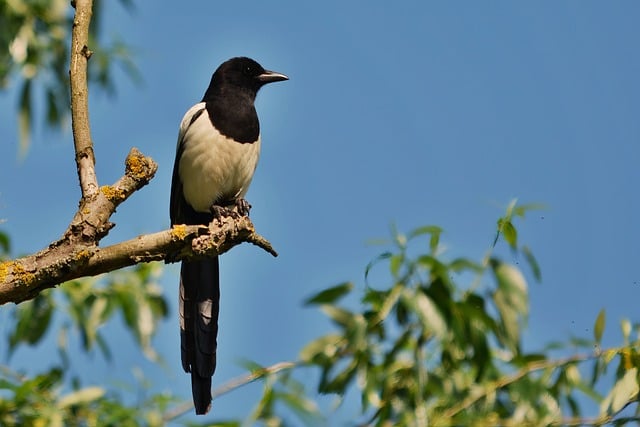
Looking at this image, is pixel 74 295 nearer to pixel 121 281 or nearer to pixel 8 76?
pixel 121 281

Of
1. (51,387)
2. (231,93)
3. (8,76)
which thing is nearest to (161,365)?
(51,387)

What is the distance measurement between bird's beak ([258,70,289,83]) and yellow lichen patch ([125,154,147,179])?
2059mm

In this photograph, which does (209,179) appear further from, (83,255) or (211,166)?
(83,255)

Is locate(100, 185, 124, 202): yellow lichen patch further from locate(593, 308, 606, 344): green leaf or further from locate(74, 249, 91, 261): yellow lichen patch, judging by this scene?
locate(593, 308, 606, 344): green leaf

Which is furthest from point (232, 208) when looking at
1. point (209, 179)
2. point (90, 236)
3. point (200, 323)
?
point (90, 236)

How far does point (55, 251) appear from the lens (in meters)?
2.95

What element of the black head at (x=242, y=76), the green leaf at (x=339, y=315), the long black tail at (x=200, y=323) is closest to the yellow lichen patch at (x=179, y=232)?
the green leaf at (x=339, y=315)

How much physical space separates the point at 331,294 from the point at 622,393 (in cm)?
81

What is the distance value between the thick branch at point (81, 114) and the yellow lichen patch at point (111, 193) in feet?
0.08

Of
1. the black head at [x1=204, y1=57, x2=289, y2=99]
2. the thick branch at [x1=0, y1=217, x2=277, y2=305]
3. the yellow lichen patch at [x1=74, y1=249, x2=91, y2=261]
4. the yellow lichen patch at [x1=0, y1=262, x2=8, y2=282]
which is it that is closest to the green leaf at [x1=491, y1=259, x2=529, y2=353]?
the thick branch at [x1=0, y1=217, x2=277, y2=305]

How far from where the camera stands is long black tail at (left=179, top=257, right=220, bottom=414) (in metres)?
4.10

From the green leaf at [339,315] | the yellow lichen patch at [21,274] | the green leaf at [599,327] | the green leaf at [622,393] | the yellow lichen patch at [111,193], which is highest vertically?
the yellow lichen patch at [111,193]

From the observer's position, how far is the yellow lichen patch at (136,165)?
3.19 m

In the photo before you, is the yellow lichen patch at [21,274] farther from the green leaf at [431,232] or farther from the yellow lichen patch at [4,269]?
the green leaf at [431,232]
